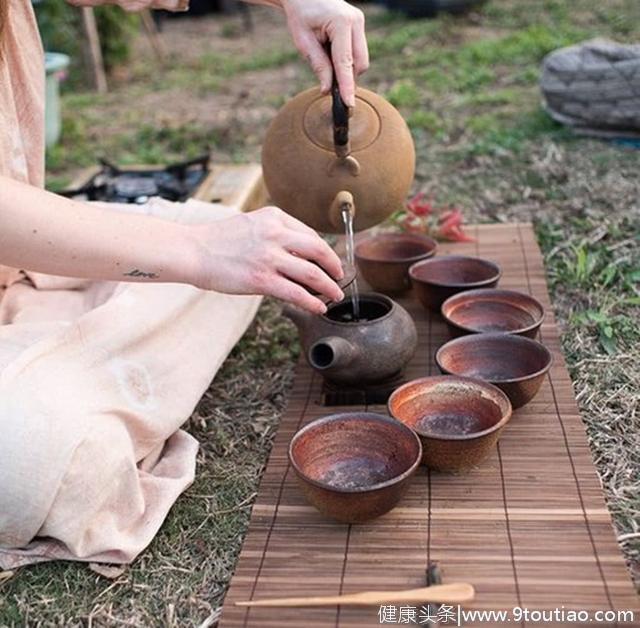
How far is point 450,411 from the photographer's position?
2094 millimetres

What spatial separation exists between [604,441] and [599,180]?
170cm

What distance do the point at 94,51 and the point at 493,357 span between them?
4.54 meters

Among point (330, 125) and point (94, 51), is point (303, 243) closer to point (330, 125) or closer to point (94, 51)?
point (330, 125)

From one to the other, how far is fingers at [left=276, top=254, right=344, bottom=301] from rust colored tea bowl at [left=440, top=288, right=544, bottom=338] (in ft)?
2.21

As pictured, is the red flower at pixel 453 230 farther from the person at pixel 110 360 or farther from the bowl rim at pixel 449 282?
the person at pixel 110 360

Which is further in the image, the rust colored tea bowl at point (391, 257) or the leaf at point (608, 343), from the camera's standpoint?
the rust colored tea bowl at point (391, 257)

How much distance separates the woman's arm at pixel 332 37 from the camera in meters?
2.22

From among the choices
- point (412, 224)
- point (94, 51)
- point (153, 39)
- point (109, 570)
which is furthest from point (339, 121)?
point (153, 39)

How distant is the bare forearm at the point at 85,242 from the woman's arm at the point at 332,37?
0.70m

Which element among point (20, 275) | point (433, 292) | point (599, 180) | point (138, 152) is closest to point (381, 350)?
point (433, 292)

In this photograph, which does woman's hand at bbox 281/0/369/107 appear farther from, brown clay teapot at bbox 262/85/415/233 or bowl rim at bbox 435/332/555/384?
bowl rim at bbox 435/332/555/384

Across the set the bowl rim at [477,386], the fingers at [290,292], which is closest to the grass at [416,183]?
the bowl rim at [477,386]

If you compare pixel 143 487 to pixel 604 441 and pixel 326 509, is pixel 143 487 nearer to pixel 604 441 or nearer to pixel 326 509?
pixel 326 509

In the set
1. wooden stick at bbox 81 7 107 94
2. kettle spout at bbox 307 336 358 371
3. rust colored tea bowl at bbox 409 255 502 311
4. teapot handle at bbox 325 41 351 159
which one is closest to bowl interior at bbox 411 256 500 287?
rust colored tea bowl at bbox 409 255 502 311
